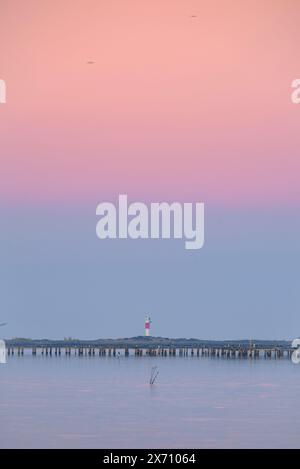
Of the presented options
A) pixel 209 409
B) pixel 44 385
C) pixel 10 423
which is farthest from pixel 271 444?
pixel 44 385

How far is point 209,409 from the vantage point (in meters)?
25.7

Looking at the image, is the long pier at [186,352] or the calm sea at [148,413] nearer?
the calm sea at [148,413]

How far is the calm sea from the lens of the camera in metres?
18.9

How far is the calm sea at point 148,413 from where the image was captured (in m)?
18.9

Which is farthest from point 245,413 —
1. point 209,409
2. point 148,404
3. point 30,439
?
point 30,439

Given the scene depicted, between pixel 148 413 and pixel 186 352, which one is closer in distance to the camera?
pixel 148 413

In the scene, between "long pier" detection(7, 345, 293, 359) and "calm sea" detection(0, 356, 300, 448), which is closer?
"calm sea" detection(0, 356, 300, 448)

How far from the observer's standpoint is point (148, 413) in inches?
953
